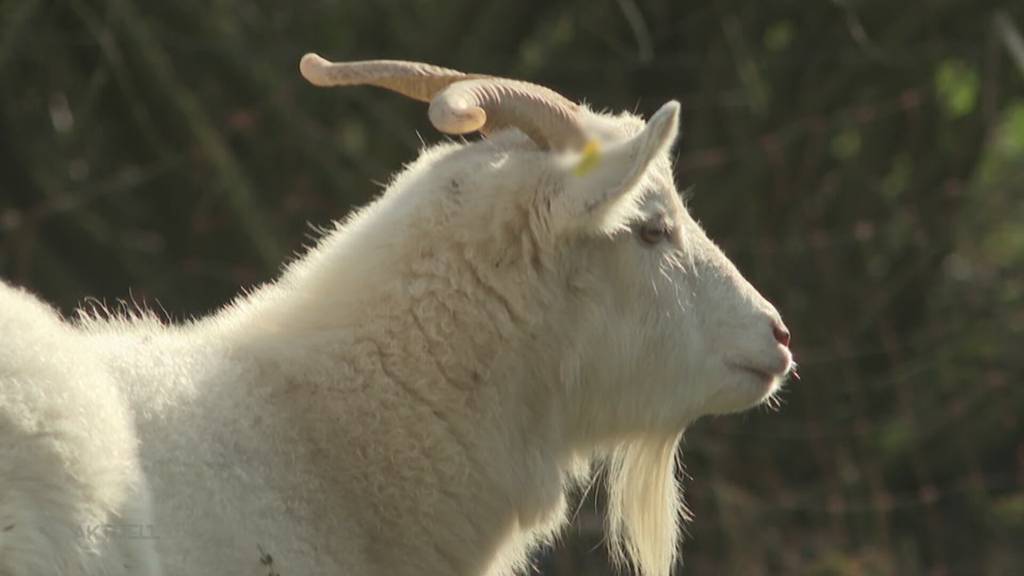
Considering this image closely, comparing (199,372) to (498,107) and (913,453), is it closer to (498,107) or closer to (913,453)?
(498,107)

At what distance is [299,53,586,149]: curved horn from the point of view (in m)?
4.12

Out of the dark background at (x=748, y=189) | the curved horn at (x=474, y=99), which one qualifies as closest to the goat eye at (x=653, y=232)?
the curved horn at (x=474, y=99)

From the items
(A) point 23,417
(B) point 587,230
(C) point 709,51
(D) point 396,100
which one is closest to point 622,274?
(B) point 587,230

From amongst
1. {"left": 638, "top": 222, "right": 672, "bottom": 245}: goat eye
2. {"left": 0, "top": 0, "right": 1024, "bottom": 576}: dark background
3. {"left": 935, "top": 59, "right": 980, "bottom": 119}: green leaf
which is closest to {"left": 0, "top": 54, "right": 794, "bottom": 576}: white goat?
{"left": 638, "top": 222, "right": 672, "bottom": 245}: goat eye

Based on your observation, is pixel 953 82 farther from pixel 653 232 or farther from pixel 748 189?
pixel 653 232

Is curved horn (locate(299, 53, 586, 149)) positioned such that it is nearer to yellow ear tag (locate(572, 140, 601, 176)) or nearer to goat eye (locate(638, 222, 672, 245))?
yellow ear tag (locate(572, 140, 601, 176))

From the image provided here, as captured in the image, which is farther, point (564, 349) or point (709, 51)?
point (709, 51)

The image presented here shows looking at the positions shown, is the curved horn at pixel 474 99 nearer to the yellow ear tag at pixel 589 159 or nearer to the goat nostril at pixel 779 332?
the yellow ear tag at pixel 589 159

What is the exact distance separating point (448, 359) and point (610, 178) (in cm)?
60

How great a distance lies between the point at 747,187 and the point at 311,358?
5423mm

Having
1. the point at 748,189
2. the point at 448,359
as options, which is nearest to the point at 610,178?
the point at 448,359

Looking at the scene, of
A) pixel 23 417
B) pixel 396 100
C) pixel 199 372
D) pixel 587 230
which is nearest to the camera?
pixel 23 417

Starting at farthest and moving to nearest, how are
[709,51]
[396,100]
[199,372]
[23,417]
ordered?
[709,51] → [396,100] → [199,372] → [23,417]

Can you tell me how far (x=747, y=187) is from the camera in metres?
9.34
